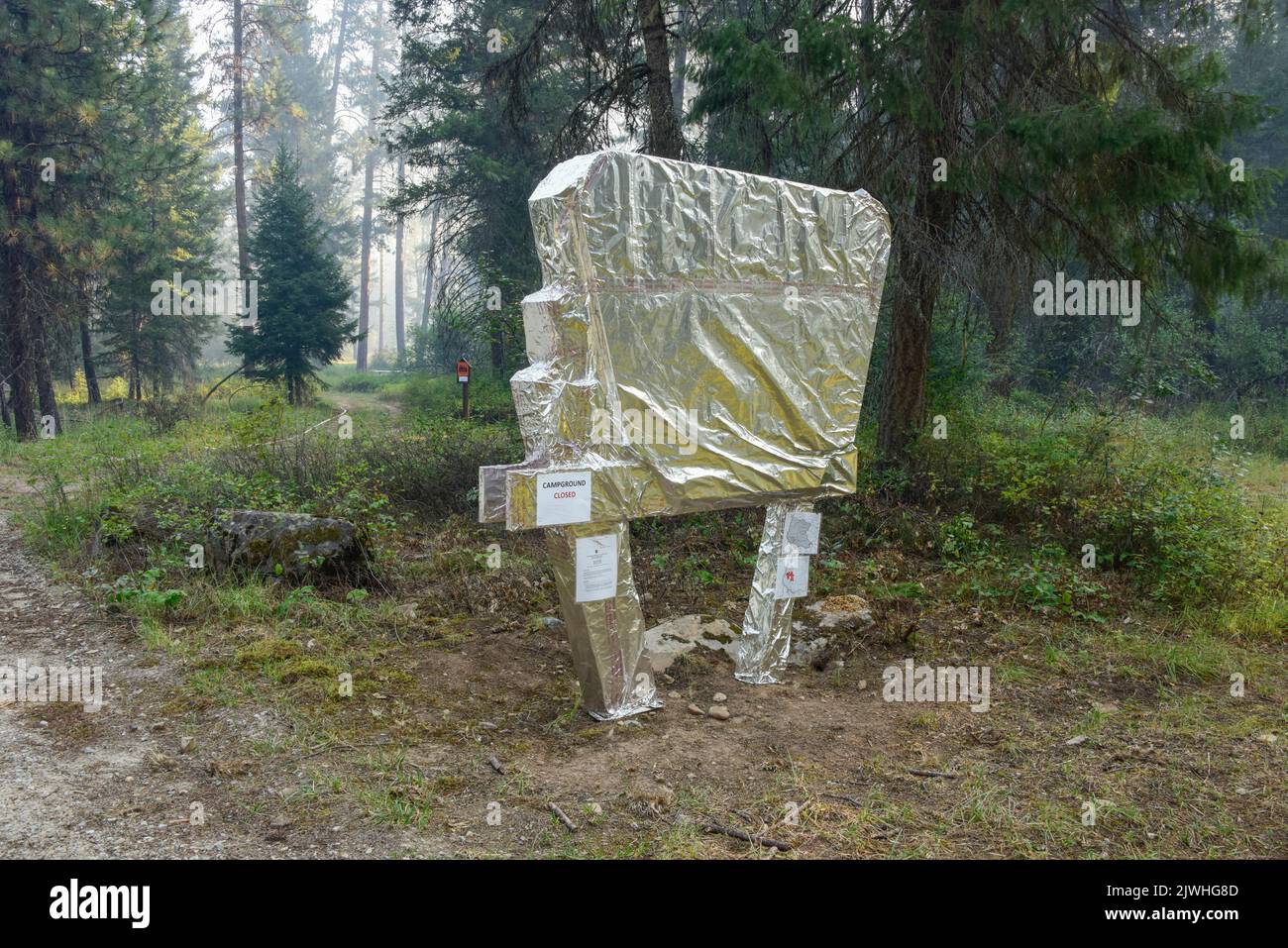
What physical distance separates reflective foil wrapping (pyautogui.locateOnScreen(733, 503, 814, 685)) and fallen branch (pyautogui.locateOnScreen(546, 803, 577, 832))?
1.90 m

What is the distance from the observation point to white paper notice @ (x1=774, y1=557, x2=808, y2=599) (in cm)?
538

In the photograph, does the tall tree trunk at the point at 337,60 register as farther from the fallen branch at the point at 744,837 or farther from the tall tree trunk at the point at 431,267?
the fallen branch at the point at 744,837

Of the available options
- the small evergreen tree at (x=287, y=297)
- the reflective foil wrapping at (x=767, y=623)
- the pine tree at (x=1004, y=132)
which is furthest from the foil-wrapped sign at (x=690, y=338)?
the small evergreen tree at (x=287, y=297)

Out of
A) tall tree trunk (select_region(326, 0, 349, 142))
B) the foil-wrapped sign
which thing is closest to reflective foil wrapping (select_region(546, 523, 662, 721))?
the foil-wrapped sign

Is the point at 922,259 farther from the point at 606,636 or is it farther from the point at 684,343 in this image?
the point at 606,636

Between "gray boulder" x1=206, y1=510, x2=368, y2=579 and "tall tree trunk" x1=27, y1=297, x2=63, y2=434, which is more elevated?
"tall tree trunk" x1=27, y1=297, x2=63, y2=434

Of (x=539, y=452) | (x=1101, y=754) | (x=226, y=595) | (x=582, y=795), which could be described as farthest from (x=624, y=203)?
(x=226, y=595)

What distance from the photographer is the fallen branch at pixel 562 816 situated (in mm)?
3646

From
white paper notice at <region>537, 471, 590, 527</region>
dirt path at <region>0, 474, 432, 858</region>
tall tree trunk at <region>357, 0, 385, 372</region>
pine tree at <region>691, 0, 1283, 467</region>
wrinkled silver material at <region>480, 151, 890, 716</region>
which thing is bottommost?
dirt path at <region>0, 474, 432, 858</region>

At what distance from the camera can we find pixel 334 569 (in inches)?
260

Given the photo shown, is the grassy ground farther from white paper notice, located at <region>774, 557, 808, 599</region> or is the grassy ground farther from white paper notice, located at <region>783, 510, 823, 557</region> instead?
white paper notice, located at <region>783, 510, 823, 557</region>

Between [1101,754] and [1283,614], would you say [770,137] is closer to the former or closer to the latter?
[1283,614]

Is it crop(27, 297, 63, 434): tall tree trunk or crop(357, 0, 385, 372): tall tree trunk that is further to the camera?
crop(357, 0, 385, 372): tall tree trunk

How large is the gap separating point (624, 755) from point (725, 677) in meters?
1.31
